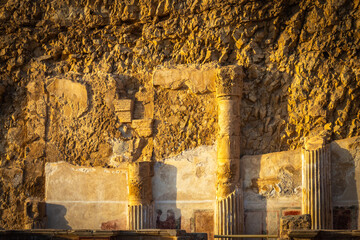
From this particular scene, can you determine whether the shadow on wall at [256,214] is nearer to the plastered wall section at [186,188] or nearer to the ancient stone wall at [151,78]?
the ancient stone wall at [151,78]

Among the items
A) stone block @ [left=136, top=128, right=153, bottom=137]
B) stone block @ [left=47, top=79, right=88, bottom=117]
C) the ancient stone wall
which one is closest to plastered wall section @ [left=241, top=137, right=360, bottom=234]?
the ancient stone wall

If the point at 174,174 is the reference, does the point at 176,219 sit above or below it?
below

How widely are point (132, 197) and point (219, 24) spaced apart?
12.6 feet

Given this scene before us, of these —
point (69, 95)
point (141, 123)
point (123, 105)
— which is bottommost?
point (141, 123)

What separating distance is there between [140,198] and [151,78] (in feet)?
8.19

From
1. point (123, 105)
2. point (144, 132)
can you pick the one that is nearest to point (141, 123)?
point (144, 132)

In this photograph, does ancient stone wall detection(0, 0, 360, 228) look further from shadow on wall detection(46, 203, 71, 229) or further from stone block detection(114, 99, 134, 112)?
shadow on wall detection(46, 203, 71, 229)

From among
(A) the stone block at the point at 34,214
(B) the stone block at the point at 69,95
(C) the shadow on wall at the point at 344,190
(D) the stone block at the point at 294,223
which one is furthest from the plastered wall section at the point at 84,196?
(C) the shadow on wall at the point at 344,190

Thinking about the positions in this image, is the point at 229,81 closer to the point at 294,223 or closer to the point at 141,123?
the point at 141,123

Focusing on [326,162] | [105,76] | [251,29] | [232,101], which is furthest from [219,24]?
[326,162]

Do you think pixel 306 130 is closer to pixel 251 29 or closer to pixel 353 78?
pixel 353 78

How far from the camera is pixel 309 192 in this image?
11195mm

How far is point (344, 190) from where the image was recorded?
11.2 metres

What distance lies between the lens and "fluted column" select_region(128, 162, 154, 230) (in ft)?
40.7
